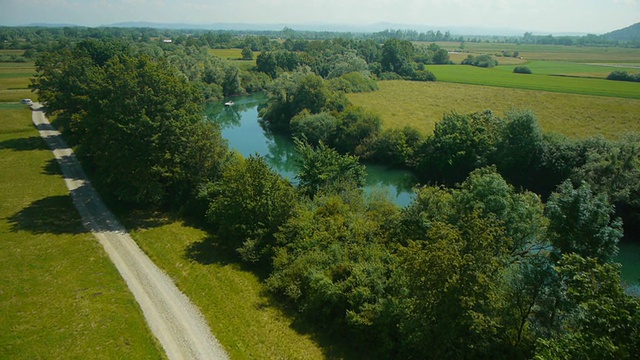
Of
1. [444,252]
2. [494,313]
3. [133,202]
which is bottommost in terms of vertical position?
[133,202]

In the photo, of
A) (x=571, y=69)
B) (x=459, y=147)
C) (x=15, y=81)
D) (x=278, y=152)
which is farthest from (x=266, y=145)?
(x=571, y=69)

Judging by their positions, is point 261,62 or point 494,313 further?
point 261,62

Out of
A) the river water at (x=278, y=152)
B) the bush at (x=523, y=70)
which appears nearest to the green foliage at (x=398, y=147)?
the river water at (x=278, y=152)

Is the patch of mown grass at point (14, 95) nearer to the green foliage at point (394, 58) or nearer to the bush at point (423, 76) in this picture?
the green foliage at point (394, 58)

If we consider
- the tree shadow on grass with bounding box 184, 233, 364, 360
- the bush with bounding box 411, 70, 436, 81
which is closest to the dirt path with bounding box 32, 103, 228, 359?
the tree shadow on grass with bounding box 184, 233, 364, 360

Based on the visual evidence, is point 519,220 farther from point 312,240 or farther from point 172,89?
point 172,89

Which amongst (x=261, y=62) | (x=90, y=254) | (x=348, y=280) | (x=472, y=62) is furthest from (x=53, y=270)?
(x=472, y=62)

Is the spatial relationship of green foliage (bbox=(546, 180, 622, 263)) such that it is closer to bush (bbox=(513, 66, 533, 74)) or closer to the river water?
the river water
